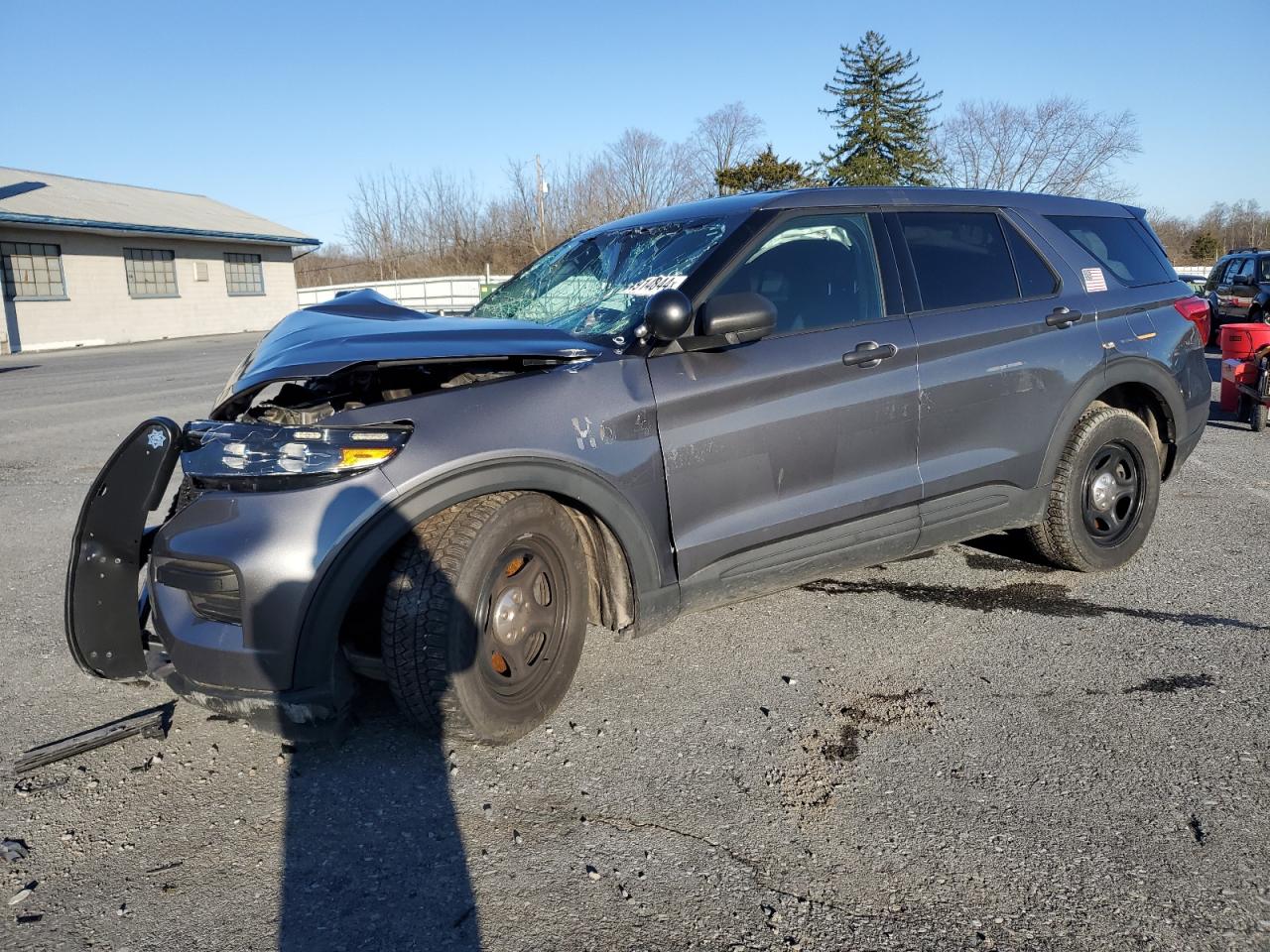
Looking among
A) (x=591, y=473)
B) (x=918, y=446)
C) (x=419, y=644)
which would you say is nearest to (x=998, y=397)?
(x=918, y=446)

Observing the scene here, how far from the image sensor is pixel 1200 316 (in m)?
5.00

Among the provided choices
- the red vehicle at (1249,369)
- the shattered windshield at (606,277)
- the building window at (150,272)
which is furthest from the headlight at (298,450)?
the building window at (150,272)

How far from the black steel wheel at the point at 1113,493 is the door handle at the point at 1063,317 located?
0.66 metres

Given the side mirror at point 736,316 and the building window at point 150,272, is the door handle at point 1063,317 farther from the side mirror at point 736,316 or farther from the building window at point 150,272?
the building window at point 150,272

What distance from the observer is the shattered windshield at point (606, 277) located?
11.7 feet

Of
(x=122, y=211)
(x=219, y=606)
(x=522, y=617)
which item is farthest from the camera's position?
(x=122, y=211)

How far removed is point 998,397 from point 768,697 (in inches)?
66.8

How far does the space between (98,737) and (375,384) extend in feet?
4.95

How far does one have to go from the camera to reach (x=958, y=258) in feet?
13.7

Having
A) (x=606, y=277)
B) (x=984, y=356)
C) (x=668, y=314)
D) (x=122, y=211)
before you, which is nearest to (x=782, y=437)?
(x=668, y=314)

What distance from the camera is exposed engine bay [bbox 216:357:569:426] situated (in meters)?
2.96

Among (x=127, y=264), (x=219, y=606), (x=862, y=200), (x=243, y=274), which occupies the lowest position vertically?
(x=219, y=606)

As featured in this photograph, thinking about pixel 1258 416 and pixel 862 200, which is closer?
pixel 862 200

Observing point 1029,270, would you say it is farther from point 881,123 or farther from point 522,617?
point 881,123
